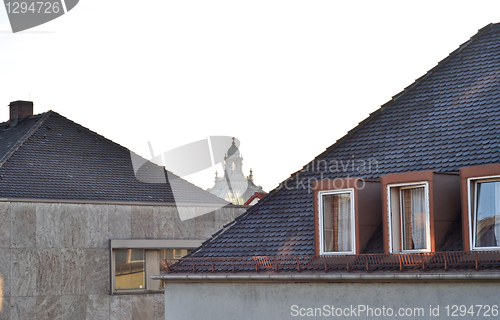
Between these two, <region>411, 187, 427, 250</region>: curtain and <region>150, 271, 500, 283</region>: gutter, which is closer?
<region>150, 271, 500, 283</region>: gutter

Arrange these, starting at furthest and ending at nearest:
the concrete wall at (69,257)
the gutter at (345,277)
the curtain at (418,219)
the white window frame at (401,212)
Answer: the concrete wall at (69,257) < the curtain at (418,219) < the white window frame at (401,212) < the gutter at (345,277)

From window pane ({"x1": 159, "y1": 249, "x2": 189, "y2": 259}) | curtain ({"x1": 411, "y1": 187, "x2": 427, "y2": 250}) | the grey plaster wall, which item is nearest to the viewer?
the grey plaster wall

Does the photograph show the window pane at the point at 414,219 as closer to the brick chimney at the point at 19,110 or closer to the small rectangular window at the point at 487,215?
the small rectangular window at the point at 487,215

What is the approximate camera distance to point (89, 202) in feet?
86.4

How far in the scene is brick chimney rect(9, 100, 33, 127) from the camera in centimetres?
3266

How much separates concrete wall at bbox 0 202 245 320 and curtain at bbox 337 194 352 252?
12.8 metres

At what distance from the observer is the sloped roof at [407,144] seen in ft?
51.3

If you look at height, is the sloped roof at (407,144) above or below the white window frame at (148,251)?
above

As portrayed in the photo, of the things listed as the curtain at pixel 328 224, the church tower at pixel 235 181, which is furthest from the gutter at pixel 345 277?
the church tower at pixel 235 181

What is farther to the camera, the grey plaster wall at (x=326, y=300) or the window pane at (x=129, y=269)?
the window pane at (x=129, y=269)

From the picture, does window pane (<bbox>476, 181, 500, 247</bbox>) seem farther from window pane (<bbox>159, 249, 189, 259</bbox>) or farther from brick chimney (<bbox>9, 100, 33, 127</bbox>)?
brick chimney (<bbox>9, 100, 33, 127</bbox>)

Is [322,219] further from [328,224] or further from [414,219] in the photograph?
[414,219]

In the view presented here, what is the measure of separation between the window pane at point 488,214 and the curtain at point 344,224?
2825mm

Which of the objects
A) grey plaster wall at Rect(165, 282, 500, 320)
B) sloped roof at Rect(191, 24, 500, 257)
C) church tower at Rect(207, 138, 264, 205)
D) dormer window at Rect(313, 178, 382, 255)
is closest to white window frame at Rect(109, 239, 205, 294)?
grey plaster wall at Rect(165, 282, 500, 320)
